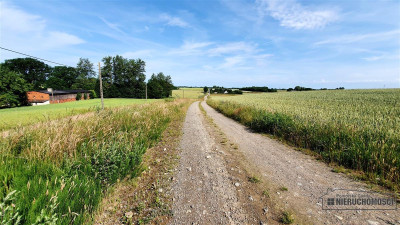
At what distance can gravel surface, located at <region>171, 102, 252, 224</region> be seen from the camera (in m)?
2.88

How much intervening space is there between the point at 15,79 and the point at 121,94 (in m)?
31.5

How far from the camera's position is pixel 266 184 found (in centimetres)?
400

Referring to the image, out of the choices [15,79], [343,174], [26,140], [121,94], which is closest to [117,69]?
[121,94]

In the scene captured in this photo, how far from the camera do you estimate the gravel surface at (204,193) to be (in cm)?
288

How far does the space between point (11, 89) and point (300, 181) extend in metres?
68.1

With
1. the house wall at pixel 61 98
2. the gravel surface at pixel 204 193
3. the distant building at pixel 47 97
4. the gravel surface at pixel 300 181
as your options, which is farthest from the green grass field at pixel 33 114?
the house wall at pixel 61 98

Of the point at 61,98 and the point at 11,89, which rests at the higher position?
the point at 11,89

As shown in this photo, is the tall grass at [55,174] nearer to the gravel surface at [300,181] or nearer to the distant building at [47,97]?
the gravel surface at [300,181]

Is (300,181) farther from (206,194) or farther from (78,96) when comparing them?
(78,96)

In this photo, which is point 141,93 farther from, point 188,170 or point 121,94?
point 188,170

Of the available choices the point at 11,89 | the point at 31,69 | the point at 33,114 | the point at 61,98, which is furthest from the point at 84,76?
the point at 33,114

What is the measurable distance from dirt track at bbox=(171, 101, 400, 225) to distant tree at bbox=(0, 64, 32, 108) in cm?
6084

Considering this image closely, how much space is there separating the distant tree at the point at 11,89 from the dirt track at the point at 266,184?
60.8 m

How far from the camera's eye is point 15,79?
43.1 metres
